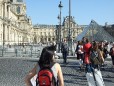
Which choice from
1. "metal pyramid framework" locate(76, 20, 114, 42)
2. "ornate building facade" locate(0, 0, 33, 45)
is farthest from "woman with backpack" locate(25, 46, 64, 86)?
"ornate building facade" locate(0, 0, 33, 45)

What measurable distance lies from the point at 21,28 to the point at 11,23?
33831 mm

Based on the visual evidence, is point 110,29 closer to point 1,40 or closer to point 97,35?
point 1,40

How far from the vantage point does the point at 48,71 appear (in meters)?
4.25

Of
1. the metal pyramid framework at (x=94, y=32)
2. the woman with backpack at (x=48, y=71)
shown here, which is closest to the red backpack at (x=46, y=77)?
the woman with backpack at (x=48, y=71)

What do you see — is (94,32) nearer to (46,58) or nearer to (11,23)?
(46,58)

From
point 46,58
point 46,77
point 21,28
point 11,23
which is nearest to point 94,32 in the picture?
point 46,58

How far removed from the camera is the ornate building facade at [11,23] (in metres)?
67.6

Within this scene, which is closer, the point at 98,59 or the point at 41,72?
the point at 41,72

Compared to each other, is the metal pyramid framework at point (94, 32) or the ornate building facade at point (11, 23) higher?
the ornate building facade at point (11, 23)

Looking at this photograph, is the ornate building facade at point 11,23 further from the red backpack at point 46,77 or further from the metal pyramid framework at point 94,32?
the red backpack at point 46,77

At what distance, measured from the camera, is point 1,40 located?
211 feet

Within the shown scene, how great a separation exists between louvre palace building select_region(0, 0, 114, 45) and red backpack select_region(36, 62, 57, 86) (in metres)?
12.9

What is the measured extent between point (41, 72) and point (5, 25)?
66.0 metres

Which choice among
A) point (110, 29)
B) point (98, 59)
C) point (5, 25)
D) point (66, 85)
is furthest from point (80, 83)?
point (110, 29)
